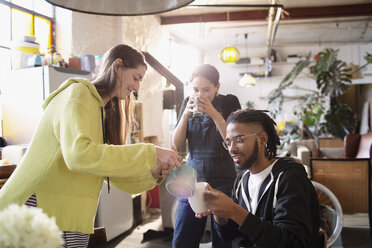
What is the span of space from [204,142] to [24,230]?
1.48 meters

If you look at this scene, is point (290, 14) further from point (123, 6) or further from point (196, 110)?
point (123, 6)

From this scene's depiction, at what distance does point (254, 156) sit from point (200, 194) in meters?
0.35

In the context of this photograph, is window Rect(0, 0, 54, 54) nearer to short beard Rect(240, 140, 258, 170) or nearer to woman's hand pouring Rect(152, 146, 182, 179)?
short beard Rect(240, 140, 258, 170)

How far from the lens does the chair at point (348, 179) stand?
138 inches

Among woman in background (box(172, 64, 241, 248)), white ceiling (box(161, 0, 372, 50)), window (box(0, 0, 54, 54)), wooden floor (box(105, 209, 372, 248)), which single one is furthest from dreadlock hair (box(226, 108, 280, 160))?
white ceiling (box(161, 0, 372, 50))

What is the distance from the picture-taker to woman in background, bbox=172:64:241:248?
5.97 feet

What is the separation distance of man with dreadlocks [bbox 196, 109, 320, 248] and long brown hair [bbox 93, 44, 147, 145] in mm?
437

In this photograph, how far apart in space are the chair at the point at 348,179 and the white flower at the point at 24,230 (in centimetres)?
345

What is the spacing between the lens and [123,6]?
3.04 feet

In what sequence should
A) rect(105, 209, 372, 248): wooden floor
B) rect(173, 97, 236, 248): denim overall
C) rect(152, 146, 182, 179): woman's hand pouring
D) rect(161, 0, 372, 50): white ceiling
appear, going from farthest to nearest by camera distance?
rect(161, 0, 372, 50): white ceiling, rect(105, 209, 372, 248): wooden floor, rect(173, 97, 236, 248): denim overall, rect(152, 146, 182, 179): woman's hand pouring

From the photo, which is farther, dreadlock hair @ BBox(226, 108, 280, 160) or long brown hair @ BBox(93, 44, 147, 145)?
dreadlock hair @ BBox(226, 108, 280, 160)

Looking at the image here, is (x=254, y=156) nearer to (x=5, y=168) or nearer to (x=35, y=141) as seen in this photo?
(x=35, y=141)

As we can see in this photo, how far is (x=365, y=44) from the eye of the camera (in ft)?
31.5

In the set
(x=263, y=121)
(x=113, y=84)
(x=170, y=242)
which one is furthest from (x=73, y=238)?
(x=170, y=242)
